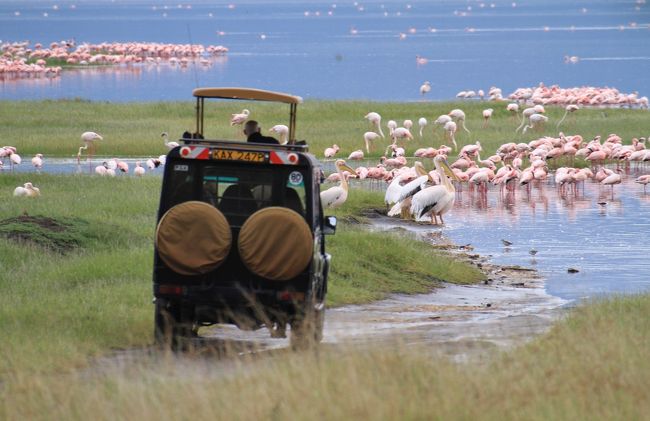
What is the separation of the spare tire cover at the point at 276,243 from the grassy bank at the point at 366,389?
1030 mm

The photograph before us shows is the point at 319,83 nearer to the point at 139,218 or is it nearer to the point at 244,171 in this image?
the point at 139,218

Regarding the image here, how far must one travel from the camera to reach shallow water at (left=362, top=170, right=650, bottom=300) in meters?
18.0

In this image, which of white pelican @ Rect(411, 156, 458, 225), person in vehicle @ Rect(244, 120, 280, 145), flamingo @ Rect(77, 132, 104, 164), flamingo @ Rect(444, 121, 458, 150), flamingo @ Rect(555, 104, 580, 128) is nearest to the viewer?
person in vehicle @ Rect(244, 120, 280, 145)

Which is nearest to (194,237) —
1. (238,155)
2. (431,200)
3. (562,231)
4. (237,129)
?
(238,155)

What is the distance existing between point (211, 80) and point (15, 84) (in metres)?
11.8

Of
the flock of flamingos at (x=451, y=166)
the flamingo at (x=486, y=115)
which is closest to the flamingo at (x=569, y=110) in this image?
the flock of flamingos at (x=451, y=166)

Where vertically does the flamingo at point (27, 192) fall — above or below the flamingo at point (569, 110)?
below

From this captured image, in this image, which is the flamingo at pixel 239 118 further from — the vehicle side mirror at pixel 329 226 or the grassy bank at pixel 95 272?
the vehicle side mirror at pixel 329 226

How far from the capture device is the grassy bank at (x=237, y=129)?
35.9m

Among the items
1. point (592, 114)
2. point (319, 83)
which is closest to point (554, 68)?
point (319, 83)

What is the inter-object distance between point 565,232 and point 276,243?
14.0 metres

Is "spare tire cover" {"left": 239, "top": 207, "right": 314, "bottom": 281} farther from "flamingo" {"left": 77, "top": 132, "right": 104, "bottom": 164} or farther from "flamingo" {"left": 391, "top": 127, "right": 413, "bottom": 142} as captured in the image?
"flamingo" {"left": 391, "top": 127, "right": 413, "bottom": 142}

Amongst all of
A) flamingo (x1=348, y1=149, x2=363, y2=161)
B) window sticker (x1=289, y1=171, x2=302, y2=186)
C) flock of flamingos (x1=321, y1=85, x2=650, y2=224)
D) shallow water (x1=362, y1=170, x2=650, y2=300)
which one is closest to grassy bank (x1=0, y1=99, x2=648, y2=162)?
flock of flamingos (x1=321, y1=85, x2=650, y2=224)

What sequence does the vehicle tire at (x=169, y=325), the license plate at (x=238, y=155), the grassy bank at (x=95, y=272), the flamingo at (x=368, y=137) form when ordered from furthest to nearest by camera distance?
the flamingo at (x=368, y=137) < the grassy bank at (x=95, y=272) < the vehicle tire at (x=169, y=325) < the license plate at (x=238, y=155)
